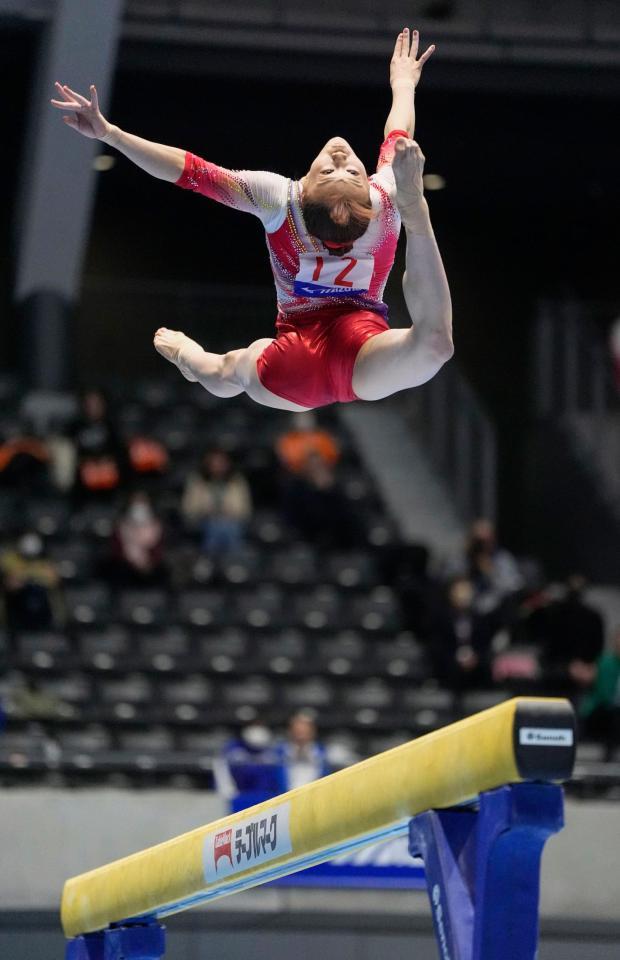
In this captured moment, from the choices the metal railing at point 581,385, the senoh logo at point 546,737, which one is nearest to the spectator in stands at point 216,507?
the metal railing at point 581,385

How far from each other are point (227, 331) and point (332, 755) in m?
6.09

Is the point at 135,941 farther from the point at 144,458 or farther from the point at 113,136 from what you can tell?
the point at 144,458

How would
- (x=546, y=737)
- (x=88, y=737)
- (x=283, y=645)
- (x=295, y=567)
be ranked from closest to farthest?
(x=546, y=737) → (x=88, y=737) → (x=283, y=645) → (x=295, y=567)

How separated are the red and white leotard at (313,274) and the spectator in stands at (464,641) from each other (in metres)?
7.02

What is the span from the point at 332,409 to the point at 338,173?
35.9ft

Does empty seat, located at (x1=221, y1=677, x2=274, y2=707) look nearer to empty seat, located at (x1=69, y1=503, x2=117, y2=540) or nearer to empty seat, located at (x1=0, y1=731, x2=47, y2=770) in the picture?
empty seat, located at (x1=0, y1=731, x2=47, y2=770)

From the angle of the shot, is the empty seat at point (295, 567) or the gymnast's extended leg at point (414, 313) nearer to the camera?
the gymnast's extended leg at point (414, 313)

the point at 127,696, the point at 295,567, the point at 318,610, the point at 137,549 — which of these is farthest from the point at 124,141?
the point at 295,567

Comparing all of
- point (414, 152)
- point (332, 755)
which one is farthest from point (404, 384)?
point (332, 755)

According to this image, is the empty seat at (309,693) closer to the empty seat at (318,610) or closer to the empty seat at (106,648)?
the empty seat at (318,610)

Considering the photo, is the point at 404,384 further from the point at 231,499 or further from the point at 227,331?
the point at 227,331

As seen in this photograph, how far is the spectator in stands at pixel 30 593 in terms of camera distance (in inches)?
477

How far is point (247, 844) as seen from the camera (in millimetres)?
4867

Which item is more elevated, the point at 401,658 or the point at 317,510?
the point at 317,510
